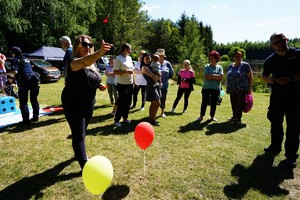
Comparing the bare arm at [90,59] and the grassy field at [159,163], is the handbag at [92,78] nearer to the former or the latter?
the bare arm at [90,59]

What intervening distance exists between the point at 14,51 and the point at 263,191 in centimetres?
581

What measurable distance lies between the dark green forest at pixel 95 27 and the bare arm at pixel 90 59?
12465 mm

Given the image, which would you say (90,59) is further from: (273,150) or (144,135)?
(273,150)

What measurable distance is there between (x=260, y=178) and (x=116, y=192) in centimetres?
214

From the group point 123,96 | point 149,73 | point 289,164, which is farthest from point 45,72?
point 289,164

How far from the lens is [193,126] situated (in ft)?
20.7

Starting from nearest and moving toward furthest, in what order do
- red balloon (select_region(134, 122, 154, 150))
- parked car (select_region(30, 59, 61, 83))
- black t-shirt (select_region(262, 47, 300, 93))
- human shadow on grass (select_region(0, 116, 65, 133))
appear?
red balloon (select_region(134, 122, 154, 150)), black t-shirt (select_region(262, 47, 300, 93)), human shadow on grass (select_region(0, 116, 65, 133)), parked car (select_region(30, 59, 61, 83))

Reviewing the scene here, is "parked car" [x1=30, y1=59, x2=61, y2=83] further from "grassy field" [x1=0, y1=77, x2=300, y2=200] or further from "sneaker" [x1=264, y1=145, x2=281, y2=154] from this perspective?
"sneaker" [x1=264, y1=145, x2=281, y2=154]

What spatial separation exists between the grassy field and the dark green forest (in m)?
10.8

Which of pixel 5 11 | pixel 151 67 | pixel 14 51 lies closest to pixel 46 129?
pixel 14 51

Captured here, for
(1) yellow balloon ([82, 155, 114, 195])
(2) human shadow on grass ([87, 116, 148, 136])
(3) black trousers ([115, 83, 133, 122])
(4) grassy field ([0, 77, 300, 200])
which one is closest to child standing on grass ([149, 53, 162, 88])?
(3) black trousers ([115, 83, 133, 122])

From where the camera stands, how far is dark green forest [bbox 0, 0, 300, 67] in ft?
74.9

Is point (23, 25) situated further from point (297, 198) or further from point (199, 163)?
point (297, 198)

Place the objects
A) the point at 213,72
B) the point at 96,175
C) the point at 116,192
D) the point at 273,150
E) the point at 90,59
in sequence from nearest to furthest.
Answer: the point at 96,175, the point at 90,59, the point at 116,192, the point at 273,150, the point at 213,72
